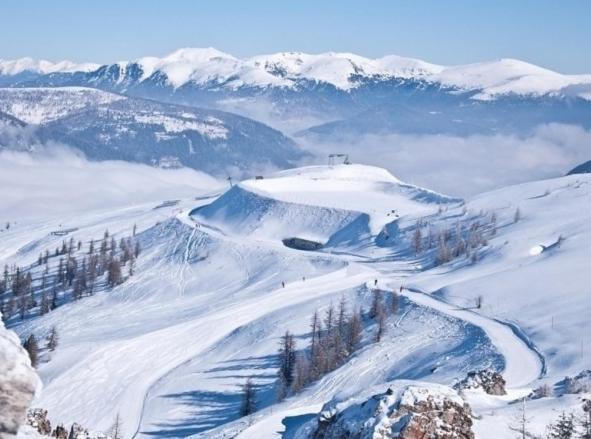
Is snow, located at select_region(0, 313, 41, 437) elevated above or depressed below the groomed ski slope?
above

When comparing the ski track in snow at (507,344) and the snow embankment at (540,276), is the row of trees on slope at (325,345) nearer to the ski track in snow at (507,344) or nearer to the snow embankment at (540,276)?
the ski track in snow at (507,344)

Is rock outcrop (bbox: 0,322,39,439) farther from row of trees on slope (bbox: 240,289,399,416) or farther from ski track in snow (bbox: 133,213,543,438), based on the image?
row of trees on slope (bbox: 240,289,399,416)


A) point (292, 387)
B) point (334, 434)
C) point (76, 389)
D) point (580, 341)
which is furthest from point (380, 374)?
point (334, 434)

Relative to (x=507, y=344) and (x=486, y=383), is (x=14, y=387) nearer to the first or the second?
(x=486, y=383)

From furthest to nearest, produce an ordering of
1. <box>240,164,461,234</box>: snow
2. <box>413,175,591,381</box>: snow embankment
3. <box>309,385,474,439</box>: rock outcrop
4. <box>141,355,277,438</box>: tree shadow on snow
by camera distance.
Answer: <box>240,164,461,234</box>: snow < <box>413,175,591,381</box>: snow embankment < <box>141,355,277,438</box>: tree shadow on snow < <box>309,385,474,439</box>: rock outcrop

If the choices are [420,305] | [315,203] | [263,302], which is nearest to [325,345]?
[420,305]

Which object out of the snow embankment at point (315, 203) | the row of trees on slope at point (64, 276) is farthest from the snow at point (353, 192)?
the row of trees on slope at point (64, 276)

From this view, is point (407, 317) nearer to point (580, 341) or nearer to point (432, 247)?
point (580, 341)

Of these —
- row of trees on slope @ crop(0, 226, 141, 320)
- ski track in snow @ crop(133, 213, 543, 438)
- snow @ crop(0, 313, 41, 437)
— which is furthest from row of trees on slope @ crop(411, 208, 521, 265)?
snow @ crop(0, 313, 41, 437)
